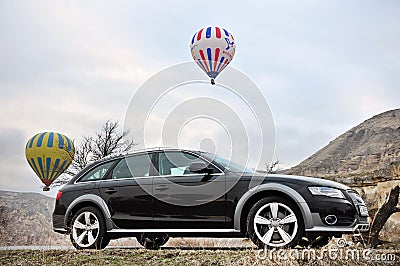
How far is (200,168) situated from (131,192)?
129cm

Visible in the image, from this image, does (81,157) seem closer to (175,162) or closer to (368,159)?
(175,162)

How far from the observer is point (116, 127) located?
27.5 meters

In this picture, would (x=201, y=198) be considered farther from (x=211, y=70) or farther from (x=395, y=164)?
(x=211, y=70)

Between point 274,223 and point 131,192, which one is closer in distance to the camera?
point 274,223

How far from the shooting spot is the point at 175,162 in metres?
7.57

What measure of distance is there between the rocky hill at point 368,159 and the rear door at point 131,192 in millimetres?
7263

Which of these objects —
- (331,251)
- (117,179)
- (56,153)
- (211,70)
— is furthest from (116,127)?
(331,251)

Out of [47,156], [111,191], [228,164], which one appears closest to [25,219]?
[47,156]

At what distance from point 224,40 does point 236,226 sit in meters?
14.7

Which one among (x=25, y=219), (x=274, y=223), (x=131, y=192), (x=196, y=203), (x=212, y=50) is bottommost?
(x=25, y=219)

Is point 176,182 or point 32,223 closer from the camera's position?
point 176,182

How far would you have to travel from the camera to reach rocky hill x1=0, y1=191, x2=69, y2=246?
1041 cm

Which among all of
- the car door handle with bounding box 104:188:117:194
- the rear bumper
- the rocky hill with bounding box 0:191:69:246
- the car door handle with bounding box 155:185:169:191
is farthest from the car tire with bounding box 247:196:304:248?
the rocky hill with bounding box 0:191:69:246

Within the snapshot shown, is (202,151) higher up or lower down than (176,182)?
higher up
